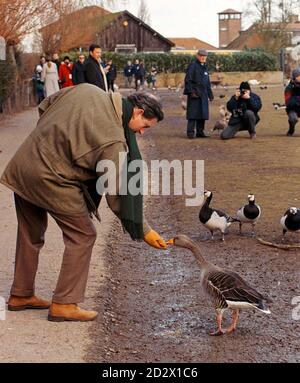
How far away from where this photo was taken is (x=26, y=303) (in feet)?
23.6

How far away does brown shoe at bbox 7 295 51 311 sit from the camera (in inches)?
282

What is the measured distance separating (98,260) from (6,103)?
2329 centimetres

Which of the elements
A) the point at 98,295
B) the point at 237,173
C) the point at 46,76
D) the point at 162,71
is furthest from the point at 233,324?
the point at 162,71

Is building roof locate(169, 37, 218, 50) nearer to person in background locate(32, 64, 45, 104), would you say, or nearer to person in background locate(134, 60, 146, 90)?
person in background locate(134, 60, 146, 90)

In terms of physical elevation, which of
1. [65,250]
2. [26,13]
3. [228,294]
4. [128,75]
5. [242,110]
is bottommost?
[128,75]

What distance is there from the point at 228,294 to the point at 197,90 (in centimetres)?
1499

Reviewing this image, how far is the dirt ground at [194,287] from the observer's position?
6.46m

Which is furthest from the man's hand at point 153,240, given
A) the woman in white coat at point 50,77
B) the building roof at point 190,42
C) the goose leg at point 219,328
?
the building roof at point 190,42

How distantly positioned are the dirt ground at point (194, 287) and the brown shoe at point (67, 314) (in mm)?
145

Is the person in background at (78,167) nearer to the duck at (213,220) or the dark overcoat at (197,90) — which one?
the duck at (213,220)

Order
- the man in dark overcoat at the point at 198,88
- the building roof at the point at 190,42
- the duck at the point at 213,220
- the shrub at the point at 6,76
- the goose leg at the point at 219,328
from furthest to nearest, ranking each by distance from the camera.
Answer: the building roof at the point at 190,42
the shrub at the point at 6,76
the man in dark overcoat at the point at 198,88
the duck at the point at 213,220
the goose leg at the point at 219,328

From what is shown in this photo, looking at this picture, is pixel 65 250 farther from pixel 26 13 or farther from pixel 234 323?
pixel 26 13

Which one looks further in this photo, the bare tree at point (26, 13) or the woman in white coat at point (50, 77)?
the woman in white coat at point (50, 77)

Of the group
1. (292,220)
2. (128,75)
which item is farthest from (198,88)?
(128,75)
